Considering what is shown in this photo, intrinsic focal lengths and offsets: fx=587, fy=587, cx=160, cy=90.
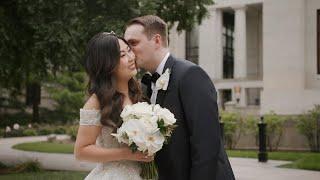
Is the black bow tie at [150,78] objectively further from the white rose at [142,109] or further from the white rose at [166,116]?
the white rose at [166,116]

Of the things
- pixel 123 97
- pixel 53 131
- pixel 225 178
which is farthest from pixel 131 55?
pixel 53 131

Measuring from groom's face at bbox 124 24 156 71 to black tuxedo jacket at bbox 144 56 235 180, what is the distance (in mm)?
183

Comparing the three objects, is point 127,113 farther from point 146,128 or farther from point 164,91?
point 164,91

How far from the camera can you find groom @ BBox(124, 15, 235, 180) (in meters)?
3.44

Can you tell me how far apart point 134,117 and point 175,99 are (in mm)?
279

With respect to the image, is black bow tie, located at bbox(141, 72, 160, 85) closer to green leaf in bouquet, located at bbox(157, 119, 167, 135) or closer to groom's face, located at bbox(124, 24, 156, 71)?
groom's face, located at bbox(124, 24, 156, 71)

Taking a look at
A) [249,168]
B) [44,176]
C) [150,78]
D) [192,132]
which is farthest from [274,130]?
[192,132]

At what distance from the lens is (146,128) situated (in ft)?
11.4

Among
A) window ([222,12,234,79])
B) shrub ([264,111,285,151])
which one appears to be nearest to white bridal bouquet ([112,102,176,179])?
shrub ([264,111,285,151])

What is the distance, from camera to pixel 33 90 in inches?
1896

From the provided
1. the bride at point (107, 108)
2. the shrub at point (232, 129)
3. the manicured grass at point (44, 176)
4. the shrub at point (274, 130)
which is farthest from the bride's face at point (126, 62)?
the shrub at point (232, 129)

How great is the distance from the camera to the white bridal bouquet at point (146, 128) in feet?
11.3

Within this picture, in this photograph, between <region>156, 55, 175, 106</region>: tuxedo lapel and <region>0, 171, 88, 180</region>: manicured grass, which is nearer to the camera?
<region>156, 55, 175, 106</region>: tuxedo lapel

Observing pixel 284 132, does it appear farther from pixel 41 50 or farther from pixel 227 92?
pixel 227 92
